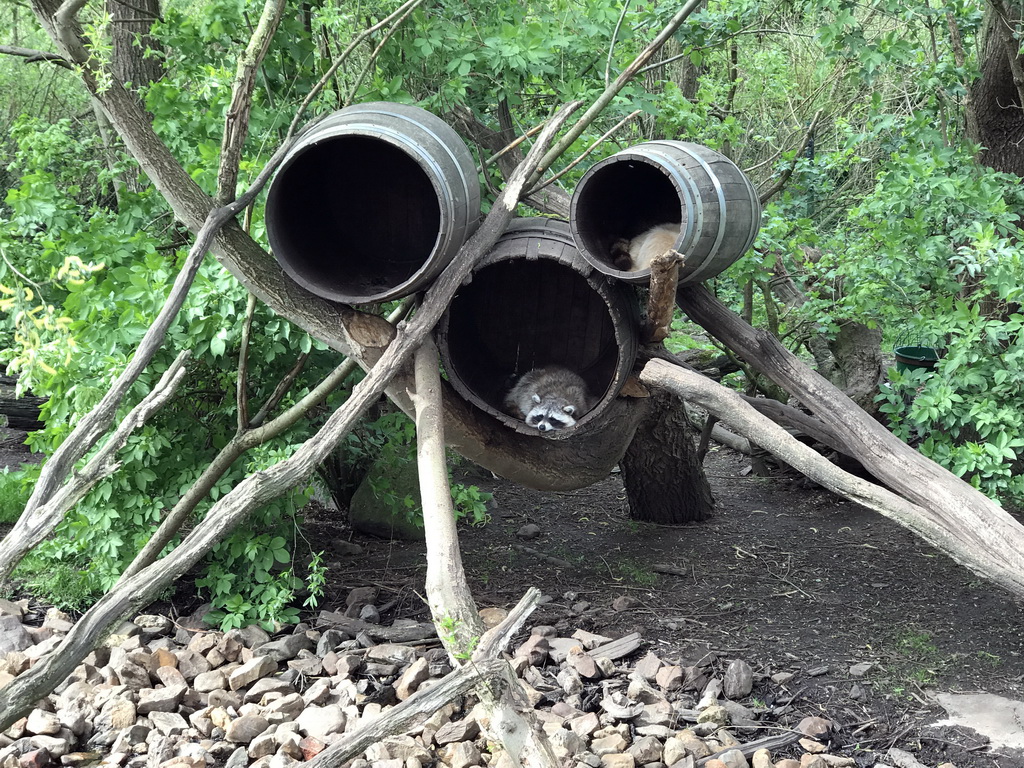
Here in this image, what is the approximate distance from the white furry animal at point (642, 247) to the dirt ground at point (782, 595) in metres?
1.78

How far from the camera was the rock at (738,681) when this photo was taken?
3719mm

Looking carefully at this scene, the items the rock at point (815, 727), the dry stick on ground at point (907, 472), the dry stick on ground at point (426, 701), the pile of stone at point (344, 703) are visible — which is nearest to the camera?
the dry stick on ground at point (426, 701)

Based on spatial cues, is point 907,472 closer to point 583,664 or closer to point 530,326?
point 583,664

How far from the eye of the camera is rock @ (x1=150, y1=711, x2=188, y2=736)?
352cm

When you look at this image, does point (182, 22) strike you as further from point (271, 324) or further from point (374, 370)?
point (374, 370)

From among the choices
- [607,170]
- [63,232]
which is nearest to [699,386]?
[607,170]

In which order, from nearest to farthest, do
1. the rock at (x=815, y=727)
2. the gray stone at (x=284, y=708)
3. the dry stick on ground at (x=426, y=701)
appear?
the dry stick on ground at (x=426, y=701) → the rock at (x=815, y=727) → the gray stone at (x=284, y=708)

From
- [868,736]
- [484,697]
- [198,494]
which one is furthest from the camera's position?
[198,494]

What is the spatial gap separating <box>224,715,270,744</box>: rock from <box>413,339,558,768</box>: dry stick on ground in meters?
1.09

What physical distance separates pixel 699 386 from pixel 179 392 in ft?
8.32

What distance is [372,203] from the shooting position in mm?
4617

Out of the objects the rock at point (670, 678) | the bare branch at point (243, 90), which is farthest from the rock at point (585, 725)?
the bare branch at point (243, 90)

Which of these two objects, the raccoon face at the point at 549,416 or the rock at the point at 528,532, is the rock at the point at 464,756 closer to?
the raccoon face at the point at 549,416

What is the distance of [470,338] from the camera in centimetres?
505
